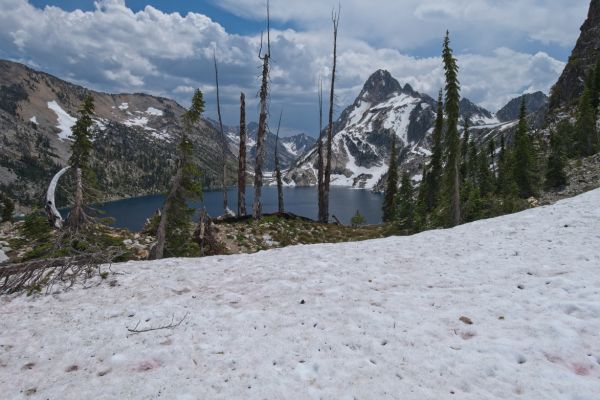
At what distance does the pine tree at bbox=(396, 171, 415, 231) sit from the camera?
40062 millimetres

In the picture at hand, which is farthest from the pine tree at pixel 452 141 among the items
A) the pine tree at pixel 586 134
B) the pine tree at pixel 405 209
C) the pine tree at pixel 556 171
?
the pine tree at pixel 586 134

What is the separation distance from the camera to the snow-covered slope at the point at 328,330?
16.8 ft

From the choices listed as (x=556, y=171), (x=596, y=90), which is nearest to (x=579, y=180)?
(x=556, y=171)

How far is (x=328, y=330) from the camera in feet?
22.0

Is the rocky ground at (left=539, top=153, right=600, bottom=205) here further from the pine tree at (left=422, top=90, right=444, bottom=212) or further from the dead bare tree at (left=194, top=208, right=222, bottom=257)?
the dead bare tree at (left=194, top=208, right=222, bottom=257)

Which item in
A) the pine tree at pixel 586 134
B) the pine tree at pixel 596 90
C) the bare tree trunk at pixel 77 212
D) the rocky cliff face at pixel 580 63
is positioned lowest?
the bare tree trunk at pixel 77 212

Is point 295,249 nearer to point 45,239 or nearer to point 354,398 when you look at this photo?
point 354,398

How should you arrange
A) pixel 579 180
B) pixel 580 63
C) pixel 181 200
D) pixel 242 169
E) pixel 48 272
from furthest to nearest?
1. pixel 580 63
2. pixel 579 180
3. pixel 242 169
4. pixel 181 200
5. pixel 48 272

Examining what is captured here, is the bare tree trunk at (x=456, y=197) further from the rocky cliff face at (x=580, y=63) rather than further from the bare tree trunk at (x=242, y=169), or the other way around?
the rocky cliff face at (x=580, y=63)

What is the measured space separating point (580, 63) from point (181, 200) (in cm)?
11949

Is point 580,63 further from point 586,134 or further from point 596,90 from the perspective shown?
point 586,134

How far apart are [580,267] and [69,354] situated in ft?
35.9

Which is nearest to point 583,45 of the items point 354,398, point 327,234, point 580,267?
point 327,234

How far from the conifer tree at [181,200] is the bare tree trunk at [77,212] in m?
3.23
